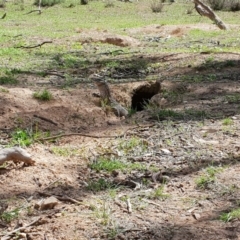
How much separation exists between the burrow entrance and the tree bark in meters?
7.30

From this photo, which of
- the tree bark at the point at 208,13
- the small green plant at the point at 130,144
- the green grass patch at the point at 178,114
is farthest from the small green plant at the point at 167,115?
the tree bark at the point at 208,13

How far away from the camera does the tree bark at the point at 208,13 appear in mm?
14164

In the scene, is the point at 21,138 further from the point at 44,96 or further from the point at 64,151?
the point at 44,96

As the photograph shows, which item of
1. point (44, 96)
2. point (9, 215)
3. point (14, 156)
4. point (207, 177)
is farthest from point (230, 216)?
point (44, 96)

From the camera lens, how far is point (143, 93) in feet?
23.9

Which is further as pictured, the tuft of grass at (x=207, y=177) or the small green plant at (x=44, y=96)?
the small green plant at (x=44, y=96)

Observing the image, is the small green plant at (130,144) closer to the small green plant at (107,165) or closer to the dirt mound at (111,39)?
the small green plant at (107,165)

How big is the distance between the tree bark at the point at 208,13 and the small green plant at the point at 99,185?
1066 cm

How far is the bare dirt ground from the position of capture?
3.47 m

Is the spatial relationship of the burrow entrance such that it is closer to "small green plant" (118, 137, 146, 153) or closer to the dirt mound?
"small green plant" (118, 137, 146, 153)

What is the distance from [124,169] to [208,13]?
10.7 metres

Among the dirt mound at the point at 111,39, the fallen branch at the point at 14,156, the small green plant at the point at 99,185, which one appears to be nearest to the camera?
the small green plant at the point at 99,185

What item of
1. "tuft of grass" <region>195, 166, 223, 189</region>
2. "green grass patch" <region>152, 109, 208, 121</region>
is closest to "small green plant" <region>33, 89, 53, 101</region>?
"green grass patch" <region>152, 109, 208, 121</region>

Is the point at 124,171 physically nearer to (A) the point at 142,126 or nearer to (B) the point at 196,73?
(A) the point at 142,126
